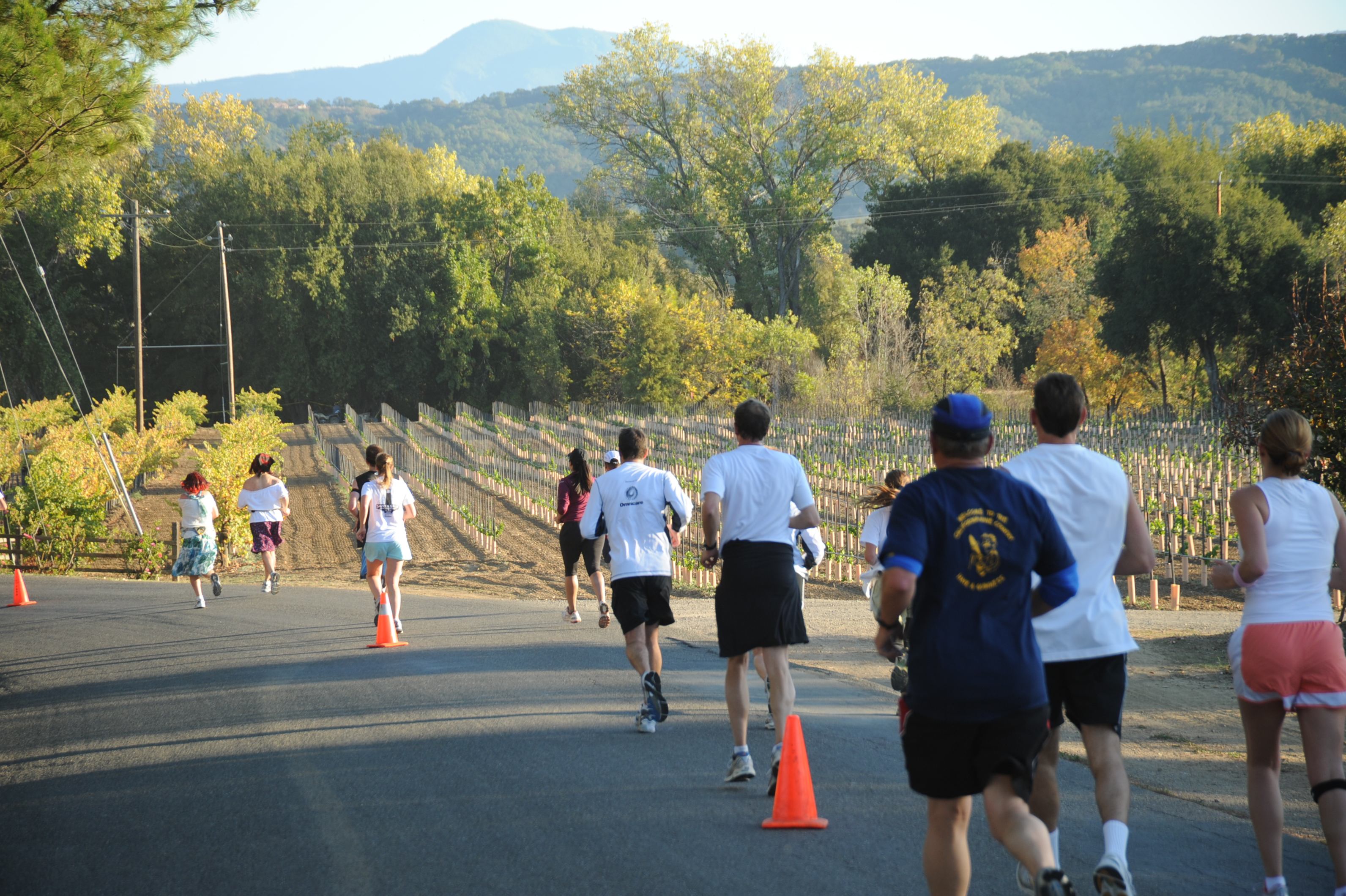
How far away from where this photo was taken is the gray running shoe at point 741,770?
5785 mm

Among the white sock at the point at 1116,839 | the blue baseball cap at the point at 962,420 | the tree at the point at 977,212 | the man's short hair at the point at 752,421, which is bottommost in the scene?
the white sock at the point at 1116,839

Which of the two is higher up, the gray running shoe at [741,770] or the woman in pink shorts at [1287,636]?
the woman in pink shorts at [1287,636]

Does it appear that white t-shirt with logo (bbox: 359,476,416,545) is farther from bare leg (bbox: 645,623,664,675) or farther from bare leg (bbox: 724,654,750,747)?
bare leg (bbox: 724,654,750,747)

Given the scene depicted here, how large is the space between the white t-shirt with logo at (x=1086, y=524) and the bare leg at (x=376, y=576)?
26.2 ft

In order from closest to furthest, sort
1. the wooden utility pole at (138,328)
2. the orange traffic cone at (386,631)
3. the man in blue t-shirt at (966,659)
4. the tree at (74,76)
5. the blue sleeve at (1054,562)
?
the man in blue t-shirt at (966,659), the blue sleeve at (1054,562), the tree at (74,76), the orange traffic cone at (386,631), the wooden utility pole at (138,328)

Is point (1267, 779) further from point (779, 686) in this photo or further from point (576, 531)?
point (576, 531)

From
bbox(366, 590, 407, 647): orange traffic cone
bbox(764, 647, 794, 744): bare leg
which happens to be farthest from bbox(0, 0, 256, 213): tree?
bbox(764, 647, 794, 744): bare leg

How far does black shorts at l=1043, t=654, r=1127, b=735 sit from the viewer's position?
420cm

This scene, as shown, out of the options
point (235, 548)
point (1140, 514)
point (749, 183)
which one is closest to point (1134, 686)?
point (1140, 514)

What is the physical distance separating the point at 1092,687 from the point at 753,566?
6.47ft

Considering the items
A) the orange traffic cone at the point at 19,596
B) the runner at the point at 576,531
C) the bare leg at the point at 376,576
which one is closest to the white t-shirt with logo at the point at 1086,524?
the runner at the point at 576,531

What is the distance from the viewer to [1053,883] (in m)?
3.30

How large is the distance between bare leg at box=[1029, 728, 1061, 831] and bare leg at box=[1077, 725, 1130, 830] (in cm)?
2

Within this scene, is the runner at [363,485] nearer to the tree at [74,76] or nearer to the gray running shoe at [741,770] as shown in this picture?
the tree at [74,76]
